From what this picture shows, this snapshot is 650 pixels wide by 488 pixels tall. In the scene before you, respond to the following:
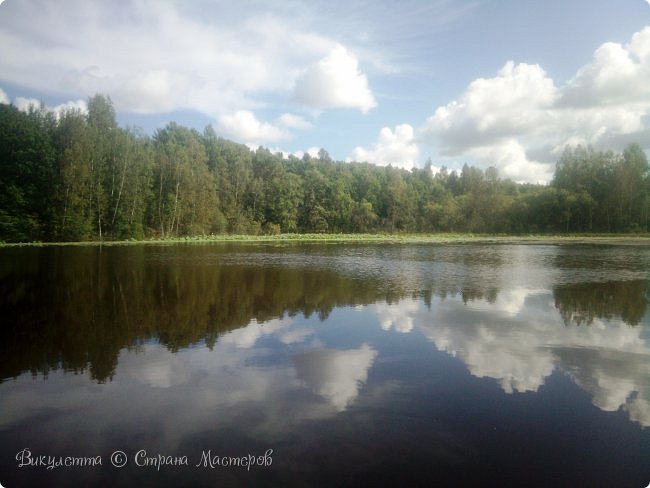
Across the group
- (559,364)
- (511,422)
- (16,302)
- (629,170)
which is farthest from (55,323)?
(629,170)

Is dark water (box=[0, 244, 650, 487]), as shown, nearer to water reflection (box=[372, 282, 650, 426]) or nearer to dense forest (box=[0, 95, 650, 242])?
water reflection (box=[372, 282, 650, 426])

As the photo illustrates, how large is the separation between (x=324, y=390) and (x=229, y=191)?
75.2 m

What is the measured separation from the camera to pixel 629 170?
7162 cm

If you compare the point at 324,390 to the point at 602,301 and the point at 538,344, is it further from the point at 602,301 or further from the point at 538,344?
the point at 602,301

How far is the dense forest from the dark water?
38.5m

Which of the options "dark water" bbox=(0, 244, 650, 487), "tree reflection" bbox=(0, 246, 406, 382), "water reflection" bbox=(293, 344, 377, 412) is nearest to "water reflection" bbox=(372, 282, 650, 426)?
"dark water" bbox=(0, 244, 650, 487)

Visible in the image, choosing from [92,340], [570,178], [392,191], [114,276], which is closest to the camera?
[92,340]

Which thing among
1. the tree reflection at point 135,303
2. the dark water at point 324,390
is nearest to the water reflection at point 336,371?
the dark water at point 324,390

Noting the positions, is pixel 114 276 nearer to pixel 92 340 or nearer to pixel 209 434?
pixel 92 340

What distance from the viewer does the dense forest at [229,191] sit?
4809cm

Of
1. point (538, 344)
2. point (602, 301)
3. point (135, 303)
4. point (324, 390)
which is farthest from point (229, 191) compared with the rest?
point (324, 390)

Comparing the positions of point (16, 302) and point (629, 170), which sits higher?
point (629, 170)

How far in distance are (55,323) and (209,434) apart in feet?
26.5

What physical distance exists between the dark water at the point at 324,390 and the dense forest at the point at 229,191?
38524 millimetres
